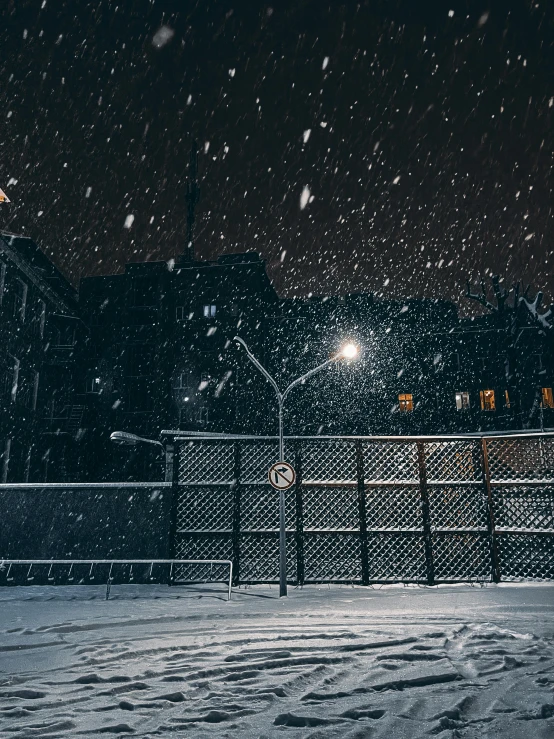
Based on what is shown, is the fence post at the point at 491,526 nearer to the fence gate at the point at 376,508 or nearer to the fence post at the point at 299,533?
the fence gate at the point at 376,508

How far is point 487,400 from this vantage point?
3831 cm

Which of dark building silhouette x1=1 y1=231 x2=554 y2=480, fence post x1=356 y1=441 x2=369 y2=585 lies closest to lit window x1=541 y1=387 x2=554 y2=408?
dark building silhouette x1=1 y1=231 x2=554 y2=480

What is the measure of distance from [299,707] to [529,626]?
4491mm

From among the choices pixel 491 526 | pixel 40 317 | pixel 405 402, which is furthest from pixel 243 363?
pixel 491 526

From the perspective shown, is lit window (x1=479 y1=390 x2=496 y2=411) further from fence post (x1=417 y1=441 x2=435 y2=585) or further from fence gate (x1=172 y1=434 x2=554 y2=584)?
fence post (x1=417 y1=441 x2=435 y2=585)

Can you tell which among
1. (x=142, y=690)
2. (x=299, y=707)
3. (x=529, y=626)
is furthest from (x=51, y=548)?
(x=529, y=626)

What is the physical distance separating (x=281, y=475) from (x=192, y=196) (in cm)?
3733

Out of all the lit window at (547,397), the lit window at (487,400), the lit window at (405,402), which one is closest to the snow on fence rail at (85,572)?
the lit window at (405,402)

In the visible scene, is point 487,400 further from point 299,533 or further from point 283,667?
point 283,667

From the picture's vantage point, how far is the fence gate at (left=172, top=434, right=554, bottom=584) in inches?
422

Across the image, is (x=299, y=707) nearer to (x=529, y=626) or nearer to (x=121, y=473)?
(x=529, y=626)

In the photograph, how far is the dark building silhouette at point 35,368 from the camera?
25.1m

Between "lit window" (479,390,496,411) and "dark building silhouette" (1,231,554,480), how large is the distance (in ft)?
0.25

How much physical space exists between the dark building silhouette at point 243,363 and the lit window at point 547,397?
0.15m
